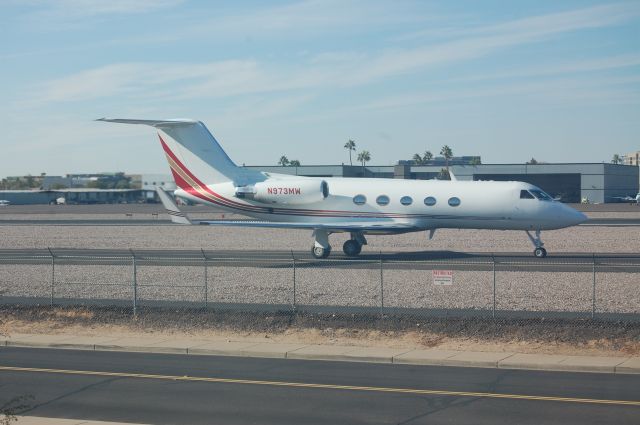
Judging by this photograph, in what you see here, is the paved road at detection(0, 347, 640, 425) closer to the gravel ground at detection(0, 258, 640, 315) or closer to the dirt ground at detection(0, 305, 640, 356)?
the dirt ground at detection(0, 305, 640, 356)

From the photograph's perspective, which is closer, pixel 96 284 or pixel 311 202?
pixel 96 284

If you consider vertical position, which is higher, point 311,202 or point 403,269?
point 311,202

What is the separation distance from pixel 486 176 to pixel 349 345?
91.4 meters

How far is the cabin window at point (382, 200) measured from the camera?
3997 cm

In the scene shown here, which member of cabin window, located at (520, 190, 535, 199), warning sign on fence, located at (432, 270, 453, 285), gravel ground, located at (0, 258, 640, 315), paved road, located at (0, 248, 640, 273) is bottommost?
gravel ground, located at (0, 258, 640, 315)

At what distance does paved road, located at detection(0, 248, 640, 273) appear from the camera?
33.0m

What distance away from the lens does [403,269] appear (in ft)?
111

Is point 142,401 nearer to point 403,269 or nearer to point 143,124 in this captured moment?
point 403,269

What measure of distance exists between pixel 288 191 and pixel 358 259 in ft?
20.3

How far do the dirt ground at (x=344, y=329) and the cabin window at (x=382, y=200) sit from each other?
17.0m

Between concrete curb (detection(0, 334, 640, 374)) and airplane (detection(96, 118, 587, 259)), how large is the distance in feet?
47.4

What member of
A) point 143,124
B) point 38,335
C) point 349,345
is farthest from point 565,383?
point 143,124

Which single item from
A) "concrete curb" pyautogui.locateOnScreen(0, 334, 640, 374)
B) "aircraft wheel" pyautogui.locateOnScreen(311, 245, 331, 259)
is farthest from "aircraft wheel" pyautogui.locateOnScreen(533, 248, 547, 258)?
"concrete curb" pyautogui.locateOnScreen(0, 334, 640, 374)

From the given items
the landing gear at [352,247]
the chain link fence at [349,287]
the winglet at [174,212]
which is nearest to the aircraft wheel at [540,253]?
the chain link fence at [349,287]
